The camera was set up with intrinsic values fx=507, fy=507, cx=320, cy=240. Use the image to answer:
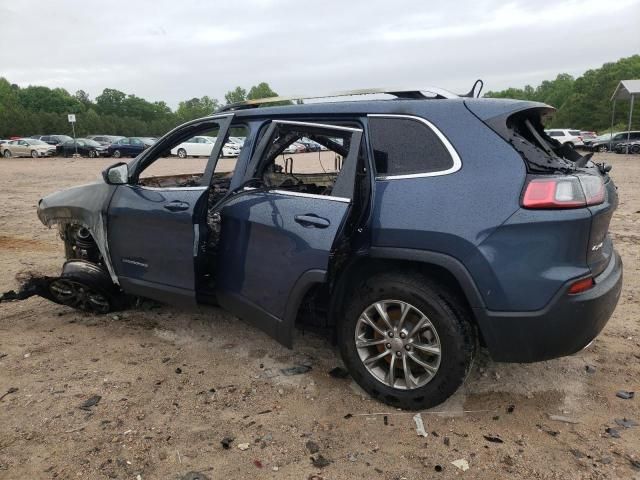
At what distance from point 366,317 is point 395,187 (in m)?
0.79

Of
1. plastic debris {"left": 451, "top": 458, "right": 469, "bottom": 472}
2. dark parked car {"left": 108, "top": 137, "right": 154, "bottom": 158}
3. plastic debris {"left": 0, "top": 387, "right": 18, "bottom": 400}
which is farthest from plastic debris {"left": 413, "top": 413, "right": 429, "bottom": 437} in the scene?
dark parked car {"left": 108, "top": 137, "right": 154, "bottom": 158}

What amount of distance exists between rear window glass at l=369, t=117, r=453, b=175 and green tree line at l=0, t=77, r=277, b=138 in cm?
6086

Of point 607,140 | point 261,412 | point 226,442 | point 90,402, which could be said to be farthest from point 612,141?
point 90,402

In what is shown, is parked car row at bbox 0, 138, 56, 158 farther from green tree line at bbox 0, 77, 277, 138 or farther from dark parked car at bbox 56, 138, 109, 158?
green tree line at bbox 0, 77, 277, 138

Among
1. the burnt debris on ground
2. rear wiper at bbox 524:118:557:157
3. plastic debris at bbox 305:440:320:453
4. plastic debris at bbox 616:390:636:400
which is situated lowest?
plastic debris at bbox 305:440:320:453

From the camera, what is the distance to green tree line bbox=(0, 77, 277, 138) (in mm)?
56600

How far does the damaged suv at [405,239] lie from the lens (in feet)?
8.43

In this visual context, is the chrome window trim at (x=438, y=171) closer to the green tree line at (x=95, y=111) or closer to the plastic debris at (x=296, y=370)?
the plastic debris at (x=296, y=370)

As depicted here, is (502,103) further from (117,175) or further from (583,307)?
(117,175)

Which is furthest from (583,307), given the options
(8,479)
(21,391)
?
(21,391)

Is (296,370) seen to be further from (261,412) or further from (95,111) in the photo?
(95,111)

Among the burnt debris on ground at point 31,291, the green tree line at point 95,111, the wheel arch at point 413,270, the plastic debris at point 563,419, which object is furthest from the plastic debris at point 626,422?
the green tree line at point 95,111

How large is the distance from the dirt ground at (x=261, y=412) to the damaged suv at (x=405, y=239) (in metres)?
0.35

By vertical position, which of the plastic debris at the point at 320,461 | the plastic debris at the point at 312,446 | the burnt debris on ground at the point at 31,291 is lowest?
the plastic debris at the point at 320,461
